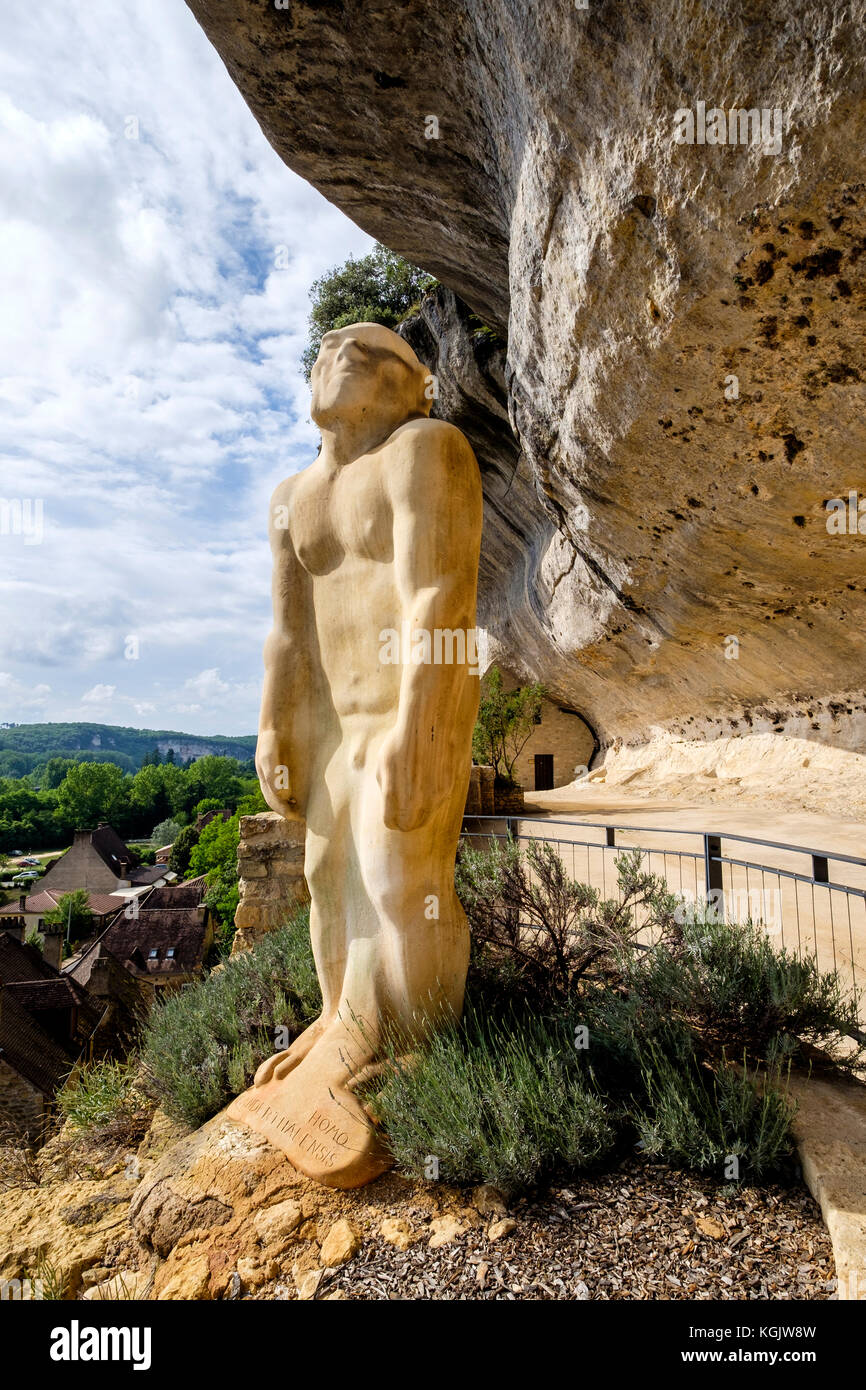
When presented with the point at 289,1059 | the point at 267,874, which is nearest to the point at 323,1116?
the point at 289,1059

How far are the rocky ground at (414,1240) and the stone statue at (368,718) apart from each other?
17 centimetres

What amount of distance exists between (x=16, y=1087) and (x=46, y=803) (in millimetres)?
57457

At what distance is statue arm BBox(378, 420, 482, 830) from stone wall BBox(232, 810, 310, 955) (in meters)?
3.28

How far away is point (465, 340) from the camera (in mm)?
12008

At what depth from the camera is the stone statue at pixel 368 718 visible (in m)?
2.35

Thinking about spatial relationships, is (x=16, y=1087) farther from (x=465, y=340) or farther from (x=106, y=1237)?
(x=465, y=340)

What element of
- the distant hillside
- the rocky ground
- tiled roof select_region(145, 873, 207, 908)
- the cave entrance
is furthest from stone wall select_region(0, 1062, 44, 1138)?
the distant hillside

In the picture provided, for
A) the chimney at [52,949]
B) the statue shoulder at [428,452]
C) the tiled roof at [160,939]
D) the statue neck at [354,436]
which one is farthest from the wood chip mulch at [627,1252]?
the chimney at [52,949]

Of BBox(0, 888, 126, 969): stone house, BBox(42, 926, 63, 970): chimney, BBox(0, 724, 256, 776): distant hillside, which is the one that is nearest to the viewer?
BBox(42, 926, 63, 970): chimney

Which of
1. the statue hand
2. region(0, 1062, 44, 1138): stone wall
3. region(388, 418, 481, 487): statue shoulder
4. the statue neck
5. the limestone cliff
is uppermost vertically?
the limestone cliff

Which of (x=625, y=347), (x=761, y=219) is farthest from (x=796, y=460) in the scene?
(x=761, y=219)

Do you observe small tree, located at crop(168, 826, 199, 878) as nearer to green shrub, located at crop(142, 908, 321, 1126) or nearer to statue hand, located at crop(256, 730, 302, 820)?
green shrub, located at crop(142, 908, 321, 1126)

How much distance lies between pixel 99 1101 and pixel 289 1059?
114 centimetres

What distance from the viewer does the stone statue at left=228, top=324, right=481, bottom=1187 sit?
92.6 inches
